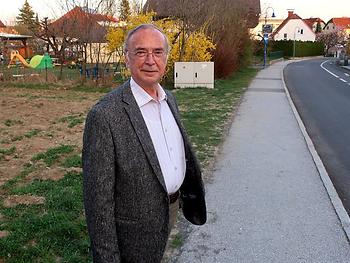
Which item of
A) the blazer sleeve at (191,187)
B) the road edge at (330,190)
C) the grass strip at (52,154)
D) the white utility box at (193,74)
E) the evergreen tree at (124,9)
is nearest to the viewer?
the blazer sleeve at (191,187)

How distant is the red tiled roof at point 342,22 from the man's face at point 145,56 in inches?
4360

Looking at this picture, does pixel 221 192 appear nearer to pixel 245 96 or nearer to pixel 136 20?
pixel 245 96

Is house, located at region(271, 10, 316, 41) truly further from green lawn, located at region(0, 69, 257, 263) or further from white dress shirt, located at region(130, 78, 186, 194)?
white dress shirt, located at region(130, 78, 186, 194)

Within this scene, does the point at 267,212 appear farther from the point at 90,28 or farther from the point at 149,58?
the point at 90,28

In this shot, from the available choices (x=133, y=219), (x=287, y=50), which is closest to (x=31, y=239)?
(x=133, y=219)

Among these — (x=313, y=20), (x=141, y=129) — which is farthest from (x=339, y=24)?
(x=141, y=129)

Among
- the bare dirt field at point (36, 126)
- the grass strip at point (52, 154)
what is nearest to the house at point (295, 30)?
the bare dirt field at point (36, 126)

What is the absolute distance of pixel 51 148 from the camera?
7605mm

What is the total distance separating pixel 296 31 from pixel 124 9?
243 feet

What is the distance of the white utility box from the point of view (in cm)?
1839

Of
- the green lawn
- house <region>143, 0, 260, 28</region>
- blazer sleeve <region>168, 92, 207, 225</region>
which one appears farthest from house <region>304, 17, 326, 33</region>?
blazer sleeve <region>168, 92, 207, 225</region>

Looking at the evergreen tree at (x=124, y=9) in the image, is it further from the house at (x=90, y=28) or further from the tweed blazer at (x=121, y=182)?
the tweed blazer at (x=121, y=182)

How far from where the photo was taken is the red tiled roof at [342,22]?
104m

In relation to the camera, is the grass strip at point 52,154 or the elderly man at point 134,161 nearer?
the elderly man at point 134,161
